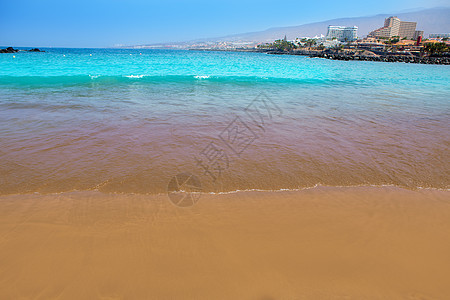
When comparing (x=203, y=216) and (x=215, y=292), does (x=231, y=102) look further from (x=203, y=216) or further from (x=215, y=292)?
(x=215, y=292)

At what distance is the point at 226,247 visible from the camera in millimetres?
2854

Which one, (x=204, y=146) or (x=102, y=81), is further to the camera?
(x=102, y=81)

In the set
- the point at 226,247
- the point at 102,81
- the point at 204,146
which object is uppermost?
the point at 102,81

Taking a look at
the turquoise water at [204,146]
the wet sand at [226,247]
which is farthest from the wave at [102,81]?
the wet sand at [226,247]

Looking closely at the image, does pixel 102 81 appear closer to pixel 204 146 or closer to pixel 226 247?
pixel 204 146

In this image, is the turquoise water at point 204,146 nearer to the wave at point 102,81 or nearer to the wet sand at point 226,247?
the wet sand at point 226,247

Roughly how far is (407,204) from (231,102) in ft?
28.8

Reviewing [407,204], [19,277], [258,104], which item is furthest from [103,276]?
[258,104]

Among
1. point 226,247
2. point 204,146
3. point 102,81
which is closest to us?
point 226,247

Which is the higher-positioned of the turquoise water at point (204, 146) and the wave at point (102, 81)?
the wave at point (102, 81)

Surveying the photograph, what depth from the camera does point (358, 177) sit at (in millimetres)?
4523

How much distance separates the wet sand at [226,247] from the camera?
239 centimetres

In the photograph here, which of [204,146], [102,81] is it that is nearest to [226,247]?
[204,146]

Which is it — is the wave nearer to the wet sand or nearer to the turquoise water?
the turquoise water
